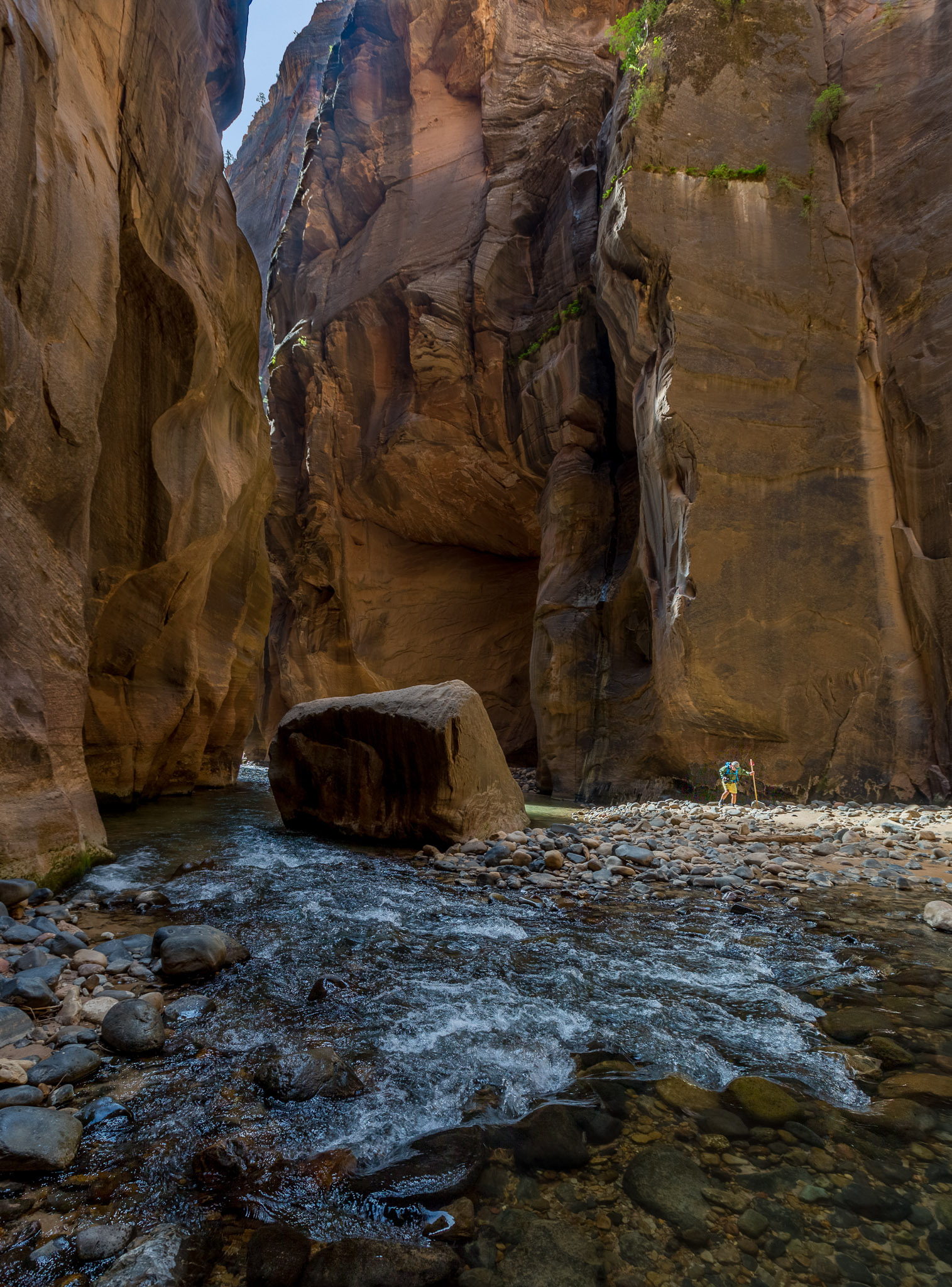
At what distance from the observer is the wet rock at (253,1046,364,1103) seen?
7.77ft

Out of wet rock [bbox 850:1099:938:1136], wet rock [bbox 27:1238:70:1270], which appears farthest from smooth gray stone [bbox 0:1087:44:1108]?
wet rock [bbox 850:1099:938:1136]

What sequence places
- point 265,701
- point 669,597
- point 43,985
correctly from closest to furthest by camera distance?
point 43,985
point 669,597
point 265,701

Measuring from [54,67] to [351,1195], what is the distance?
7832 mm

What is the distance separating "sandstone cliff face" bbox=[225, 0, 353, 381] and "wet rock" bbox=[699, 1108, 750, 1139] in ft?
117

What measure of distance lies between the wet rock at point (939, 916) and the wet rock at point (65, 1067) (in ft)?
14.7

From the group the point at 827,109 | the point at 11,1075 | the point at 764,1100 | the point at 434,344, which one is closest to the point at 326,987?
the point at 11,1075

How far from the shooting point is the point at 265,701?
25.2 metres

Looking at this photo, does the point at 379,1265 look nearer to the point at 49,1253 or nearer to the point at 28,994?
the point at 49,1253

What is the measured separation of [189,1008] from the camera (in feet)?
9.83

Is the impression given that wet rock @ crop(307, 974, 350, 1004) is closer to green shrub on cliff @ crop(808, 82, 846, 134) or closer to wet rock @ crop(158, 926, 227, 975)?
wet rock @ crop(158, 926, 227, 975)

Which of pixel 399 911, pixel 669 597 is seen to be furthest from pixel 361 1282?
pixel 669 597

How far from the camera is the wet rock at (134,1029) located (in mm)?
2609

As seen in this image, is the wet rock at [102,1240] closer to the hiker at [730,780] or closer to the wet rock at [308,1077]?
the wet rock at [308,1077]

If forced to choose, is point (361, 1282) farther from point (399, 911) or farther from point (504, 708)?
point (504, 708)
